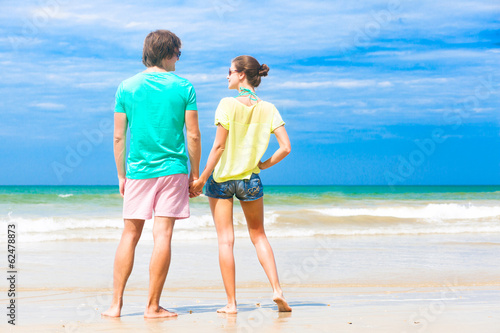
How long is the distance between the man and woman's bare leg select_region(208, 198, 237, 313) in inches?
10.8

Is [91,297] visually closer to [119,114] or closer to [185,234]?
[119,114]

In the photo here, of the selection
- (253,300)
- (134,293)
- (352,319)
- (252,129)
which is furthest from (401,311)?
(134,293)

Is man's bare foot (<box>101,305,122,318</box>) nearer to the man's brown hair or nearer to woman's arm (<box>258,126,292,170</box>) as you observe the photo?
woman's arm (<box>258,126,292,170</box>)

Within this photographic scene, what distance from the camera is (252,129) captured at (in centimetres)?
377

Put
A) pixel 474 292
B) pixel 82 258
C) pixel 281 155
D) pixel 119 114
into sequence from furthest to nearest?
pixel 82 258
pixel 474 292
pixel 281 155
pixel 119 114

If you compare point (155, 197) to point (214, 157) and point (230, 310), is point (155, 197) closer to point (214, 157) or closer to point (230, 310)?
point (214, 157)

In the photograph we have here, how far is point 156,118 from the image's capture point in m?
3.45

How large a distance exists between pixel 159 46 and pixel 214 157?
78cm

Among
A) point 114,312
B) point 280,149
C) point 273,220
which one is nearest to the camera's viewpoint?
point 114,312

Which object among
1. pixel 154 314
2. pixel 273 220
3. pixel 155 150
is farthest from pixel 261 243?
pixel 273 220

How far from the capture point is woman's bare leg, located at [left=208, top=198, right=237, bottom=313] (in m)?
3.71

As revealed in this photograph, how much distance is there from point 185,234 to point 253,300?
5909mm

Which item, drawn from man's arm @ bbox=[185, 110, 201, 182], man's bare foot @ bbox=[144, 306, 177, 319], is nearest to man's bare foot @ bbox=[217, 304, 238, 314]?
man's bare foot @ bbox=[144, 306, 177, 319]

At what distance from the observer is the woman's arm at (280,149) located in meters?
3.77
